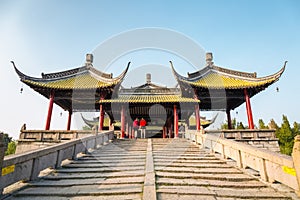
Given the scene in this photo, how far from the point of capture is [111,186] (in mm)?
3758

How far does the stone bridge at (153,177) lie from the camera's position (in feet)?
10.9

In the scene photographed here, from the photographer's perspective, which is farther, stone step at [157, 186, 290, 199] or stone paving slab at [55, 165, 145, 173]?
stone paving slab at [55, 165, 145, 173]

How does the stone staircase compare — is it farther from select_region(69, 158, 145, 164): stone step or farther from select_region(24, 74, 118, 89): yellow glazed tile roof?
select_region(24, 74, 118, 89): yellow glazed tile roof

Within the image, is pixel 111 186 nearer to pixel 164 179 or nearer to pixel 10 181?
pixel 164 179

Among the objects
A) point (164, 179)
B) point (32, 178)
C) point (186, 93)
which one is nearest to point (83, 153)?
point (32, 178)

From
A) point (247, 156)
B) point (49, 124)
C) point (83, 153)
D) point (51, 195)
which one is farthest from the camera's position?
point (49, 124)

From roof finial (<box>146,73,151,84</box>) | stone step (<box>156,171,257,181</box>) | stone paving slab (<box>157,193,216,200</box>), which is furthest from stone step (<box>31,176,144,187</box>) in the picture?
roof finial (<box>146,73,151,84</box>)

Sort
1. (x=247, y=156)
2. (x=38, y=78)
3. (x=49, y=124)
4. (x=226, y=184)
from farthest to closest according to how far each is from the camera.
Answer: (x=38, y=78), (x=49, y=124), (x=247, y=156), (x=226, y=184)

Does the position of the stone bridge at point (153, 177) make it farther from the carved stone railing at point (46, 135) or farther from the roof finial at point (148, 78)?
the roof finial at point (148, 78)

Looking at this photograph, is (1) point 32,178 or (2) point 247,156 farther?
(2) point 247,156

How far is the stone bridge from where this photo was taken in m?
3.31

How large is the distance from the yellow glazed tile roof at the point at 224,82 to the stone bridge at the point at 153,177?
923 cm

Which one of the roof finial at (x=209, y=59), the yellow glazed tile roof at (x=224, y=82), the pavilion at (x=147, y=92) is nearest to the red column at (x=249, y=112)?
the pavilion at (x=147, y=92)

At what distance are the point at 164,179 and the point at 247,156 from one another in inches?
97.0
